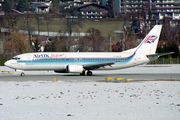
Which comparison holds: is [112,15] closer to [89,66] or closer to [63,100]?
[89,66]

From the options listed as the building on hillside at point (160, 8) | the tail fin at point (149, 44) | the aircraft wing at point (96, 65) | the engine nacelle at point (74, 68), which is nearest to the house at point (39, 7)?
the building on hillside at point (160, 8)

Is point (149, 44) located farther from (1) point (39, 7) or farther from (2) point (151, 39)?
(1) point (39, 7)

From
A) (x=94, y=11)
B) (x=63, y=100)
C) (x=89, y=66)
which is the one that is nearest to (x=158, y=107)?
(x=63, y=100)

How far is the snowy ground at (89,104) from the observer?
15.9 m

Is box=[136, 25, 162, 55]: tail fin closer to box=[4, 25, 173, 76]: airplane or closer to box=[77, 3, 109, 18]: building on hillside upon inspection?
box=[4, 25, 173, 76]: airplane

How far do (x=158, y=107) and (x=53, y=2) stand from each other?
183887mm

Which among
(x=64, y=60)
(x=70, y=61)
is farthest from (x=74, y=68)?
(x=64, y=60)

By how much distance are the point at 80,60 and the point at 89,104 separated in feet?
72.9

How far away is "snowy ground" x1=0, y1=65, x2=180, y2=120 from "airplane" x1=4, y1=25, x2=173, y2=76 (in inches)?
547

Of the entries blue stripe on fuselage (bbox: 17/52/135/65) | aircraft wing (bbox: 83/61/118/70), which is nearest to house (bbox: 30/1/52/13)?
blue stripe on fuselage (bbox: 17/52/135/65)

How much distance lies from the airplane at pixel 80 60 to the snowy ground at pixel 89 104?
45.6 feet

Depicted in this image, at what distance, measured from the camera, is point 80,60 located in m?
41.0

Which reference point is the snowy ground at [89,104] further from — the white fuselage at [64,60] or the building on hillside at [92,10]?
the building on hillside at [92,10]

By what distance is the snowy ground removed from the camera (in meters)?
15.9
